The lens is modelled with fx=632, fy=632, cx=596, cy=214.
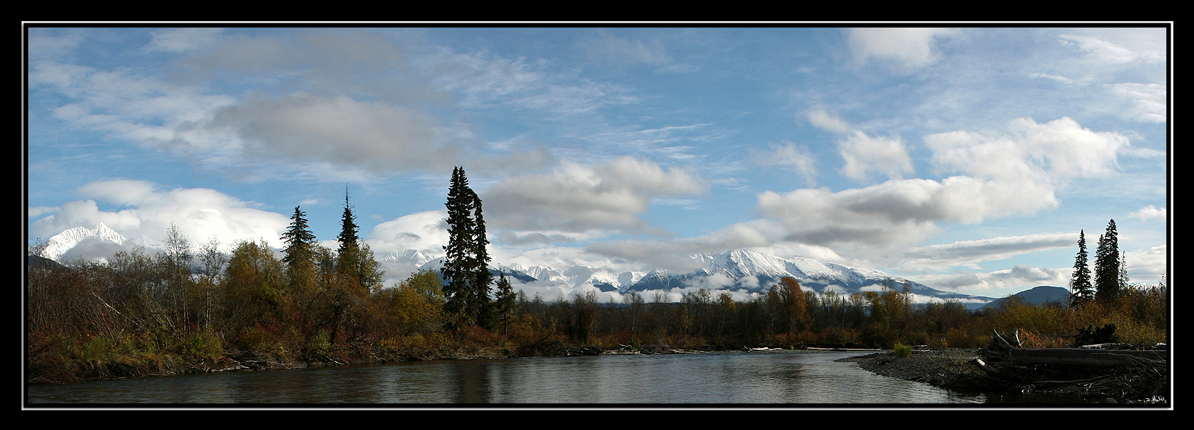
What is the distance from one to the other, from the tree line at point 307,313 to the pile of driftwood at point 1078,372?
98.7 inches

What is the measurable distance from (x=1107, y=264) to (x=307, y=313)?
72956mm

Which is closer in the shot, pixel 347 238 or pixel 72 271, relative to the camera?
pixel 72 271

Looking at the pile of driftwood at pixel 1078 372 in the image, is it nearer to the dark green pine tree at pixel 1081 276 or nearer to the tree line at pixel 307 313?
the tree line at pixel 307 313

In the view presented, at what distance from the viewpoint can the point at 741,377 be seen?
29.0 m

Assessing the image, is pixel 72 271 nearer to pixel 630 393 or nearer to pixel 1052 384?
pixel 630 393

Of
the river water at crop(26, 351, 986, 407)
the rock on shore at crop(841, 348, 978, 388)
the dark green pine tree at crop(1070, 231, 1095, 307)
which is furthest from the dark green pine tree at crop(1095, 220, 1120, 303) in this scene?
the river water at crop(26, 351, 986, 407)

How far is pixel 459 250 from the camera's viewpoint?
56406 mm

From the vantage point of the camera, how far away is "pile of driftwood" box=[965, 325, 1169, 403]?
1498cm

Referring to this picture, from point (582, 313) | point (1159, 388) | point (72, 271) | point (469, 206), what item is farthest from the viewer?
point (582, 313)

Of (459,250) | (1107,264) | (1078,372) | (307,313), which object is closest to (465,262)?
(459,250)

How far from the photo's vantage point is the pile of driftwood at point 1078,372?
15.0m

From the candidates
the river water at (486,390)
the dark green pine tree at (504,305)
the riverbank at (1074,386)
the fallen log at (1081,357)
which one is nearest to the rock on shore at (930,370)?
the riverbank at (1074,386)
